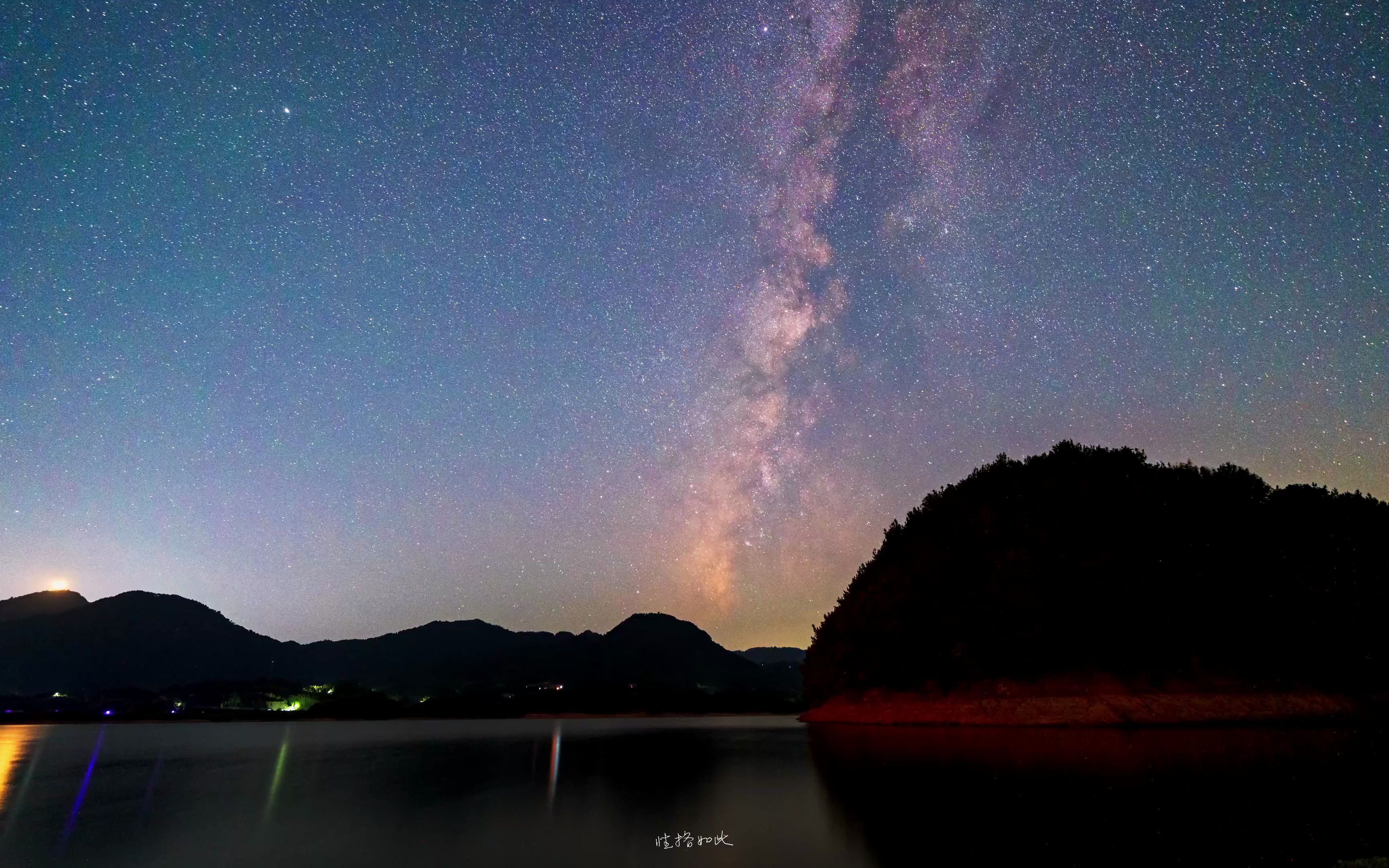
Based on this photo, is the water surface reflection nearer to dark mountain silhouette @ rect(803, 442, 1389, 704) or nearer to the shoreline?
the shoreline

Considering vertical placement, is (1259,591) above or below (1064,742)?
above

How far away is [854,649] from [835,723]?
13077 mm

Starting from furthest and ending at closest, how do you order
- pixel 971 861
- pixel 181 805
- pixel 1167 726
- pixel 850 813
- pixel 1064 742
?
pixel 1167 726, pixel 1064 742, pixel 181 805, pixel 850 813, pixel 971 861

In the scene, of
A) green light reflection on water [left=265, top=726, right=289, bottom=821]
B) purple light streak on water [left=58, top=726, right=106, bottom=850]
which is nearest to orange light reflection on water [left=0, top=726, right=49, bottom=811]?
purple light streak on water [left=58, top=726, right=106, bottom=850]

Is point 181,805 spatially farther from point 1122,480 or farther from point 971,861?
point 1122,480

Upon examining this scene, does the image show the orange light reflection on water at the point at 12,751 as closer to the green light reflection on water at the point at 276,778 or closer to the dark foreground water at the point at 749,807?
the dark foreground water at the point at 749,807

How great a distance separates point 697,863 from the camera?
16531 mm

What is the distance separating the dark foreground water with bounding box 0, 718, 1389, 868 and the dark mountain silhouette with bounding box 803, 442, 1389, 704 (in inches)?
778

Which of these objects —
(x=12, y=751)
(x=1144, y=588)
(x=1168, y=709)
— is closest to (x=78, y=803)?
(x=12, y=751)

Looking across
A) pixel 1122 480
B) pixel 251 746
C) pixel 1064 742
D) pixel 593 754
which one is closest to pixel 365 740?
pixel 251 746

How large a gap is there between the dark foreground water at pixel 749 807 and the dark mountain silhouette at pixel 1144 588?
19.8 meters

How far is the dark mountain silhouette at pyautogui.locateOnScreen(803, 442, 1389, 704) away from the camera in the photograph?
72.8 m

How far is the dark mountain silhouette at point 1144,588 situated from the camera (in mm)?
72750

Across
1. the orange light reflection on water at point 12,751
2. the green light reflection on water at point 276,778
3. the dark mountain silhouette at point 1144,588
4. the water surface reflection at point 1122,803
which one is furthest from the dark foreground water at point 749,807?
the dark mountain silhouette at point 1144,588
